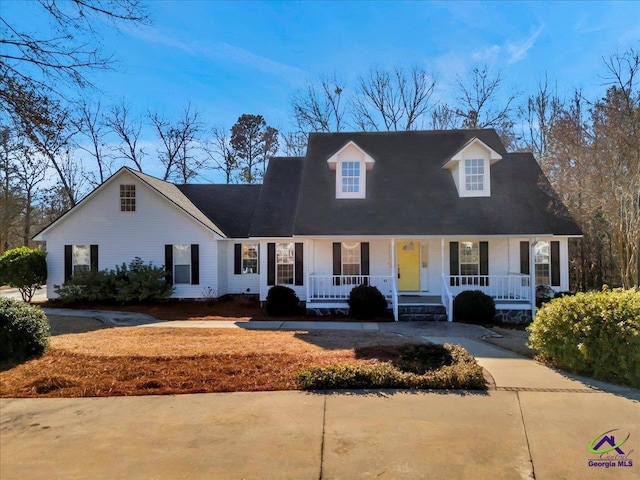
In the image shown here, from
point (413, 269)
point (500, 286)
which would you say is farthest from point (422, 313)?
point (500, 286)

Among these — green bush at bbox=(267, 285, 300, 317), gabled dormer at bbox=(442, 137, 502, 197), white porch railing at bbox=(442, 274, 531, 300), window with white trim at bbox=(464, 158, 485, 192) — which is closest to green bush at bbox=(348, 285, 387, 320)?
green bush at bbox=(267, 285, 300, 317)

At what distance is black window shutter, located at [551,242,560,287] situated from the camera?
15.6 m

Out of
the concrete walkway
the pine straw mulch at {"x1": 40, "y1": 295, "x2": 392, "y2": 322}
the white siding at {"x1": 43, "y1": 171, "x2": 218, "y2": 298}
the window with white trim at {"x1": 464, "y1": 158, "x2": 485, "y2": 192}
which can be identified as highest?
the window with white trim at {"x1": 464, "y1": 158, "x2": 485, "y2": 192}

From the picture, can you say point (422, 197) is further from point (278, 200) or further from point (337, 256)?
point (278, 200)

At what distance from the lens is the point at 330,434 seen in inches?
162

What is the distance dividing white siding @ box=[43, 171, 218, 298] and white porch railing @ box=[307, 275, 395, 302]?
5.08 m

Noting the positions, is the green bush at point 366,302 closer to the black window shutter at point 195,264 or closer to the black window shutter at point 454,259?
the black window shutter at point 454,259

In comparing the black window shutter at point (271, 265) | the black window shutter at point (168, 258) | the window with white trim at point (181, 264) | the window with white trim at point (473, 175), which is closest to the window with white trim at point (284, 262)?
the black window shutter at point (271, 265)

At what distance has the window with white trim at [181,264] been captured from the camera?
57.4 feet

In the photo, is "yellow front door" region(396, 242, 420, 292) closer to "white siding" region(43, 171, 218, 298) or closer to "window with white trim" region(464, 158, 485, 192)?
"window with white trim" region(464, 158, 485, 192)

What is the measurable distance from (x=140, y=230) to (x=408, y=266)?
11.6 meters

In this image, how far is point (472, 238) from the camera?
1452 cm

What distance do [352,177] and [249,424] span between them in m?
12.9

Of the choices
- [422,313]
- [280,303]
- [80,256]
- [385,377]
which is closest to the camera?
[385,377]
